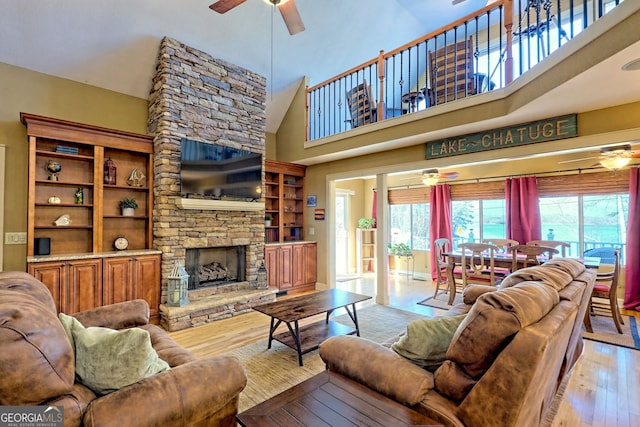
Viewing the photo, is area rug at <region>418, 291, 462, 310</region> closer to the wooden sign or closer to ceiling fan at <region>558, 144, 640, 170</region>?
the wooden sign

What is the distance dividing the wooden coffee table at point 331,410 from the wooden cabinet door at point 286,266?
13.5 ft

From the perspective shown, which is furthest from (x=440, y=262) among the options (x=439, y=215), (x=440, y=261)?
(x=439, y=215)

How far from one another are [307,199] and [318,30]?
3064mm

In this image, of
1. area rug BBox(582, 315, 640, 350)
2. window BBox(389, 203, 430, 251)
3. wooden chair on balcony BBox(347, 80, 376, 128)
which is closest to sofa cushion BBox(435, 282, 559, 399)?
area rug BBox(582, 315, 640, 350)

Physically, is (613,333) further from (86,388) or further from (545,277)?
(86,388)

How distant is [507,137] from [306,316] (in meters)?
3.16

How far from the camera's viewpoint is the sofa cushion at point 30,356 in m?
1.12

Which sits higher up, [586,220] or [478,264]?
[586,220]

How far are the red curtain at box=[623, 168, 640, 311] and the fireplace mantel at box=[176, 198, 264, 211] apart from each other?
553 centimetres

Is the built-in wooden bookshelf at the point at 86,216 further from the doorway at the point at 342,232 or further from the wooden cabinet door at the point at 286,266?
the doorway at the point at 342,232

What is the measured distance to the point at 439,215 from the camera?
22.0 ft

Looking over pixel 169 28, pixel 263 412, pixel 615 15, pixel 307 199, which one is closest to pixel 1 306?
pixel 263 412

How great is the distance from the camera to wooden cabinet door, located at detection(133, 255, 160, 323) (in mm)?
3971

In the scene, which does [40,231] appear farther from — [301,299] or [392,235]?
[392,235]
